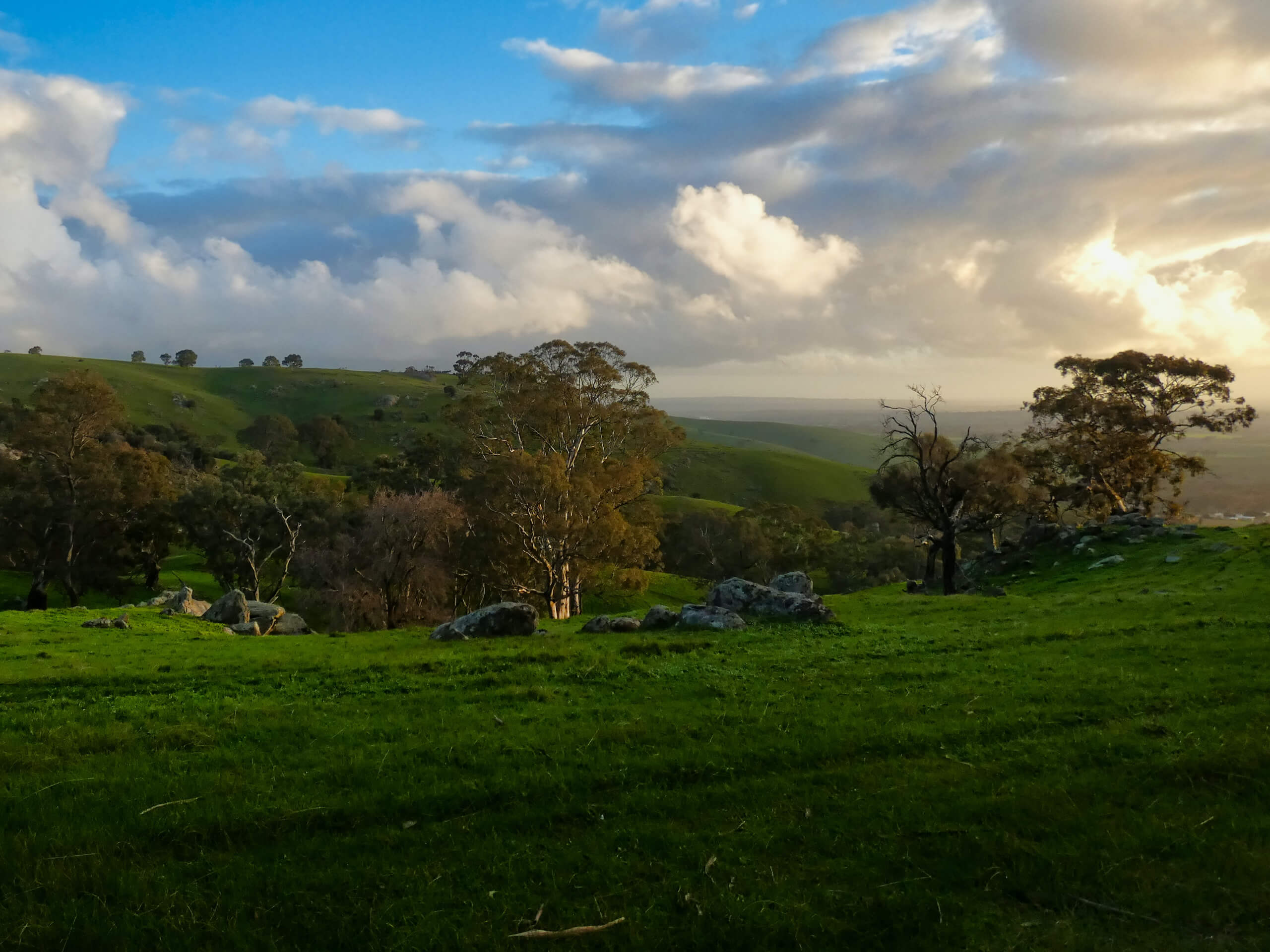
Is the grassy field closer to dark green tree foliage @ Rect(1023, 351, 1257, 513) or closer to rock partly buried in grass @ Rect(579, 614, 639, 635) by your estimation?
rock partly buried in grass @ Rect(579, 614, 639, 635)

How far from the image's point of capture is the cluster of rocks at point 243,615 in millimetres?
31578

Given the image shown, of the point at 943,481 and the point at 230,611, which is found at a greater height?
the point at 943,481

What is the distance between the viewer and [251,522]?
56062 mm

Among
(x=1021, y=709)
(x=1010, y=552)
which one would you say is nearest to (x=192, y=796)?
(x=1021, y=709)

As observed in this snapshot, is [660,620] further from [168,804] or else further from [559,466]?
[559,466]

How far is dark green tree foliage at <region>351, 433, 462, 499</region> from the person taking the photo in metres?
74.4

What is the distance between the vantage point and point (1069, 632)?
18672mm

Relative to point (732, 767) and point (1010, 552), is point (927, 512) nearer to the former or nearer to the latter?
point (1010, 552)

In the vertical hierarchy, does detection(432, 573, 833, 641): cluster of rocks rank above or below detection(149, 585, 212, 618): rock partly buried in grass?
above

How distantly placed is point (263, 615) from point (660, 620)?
2224 centimetres

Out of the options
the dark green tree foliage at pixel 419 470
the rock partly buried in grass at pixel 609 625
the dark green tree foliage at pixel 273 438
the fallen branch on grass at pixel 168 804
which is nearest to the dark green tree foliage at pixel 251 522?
the dark green tree foliage at pixel 419 470

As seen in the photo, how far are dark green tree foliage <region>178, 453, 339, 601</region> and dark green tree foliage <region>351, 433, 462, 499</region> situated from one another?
1312cm

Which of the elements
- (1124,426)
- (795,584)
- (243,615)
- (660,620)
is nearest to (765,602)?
(660,620)

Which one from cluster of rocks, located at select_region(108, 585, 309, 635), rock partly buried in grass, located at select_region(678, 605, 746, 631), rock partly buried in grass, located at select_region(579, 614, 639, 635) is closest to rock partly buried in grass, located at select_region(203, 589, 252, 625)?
cluster of rocks, located at select_region(108, 585, 309, 635)
